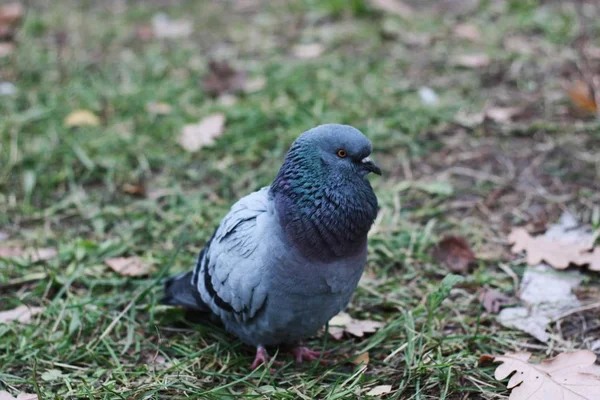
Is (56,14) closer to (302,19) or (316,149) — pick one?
(302,19)

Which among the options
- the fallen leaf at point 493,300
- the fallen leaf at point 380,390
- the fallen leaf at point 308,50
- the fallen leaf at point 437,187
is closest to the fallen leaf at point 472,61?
the fallen leaf at point 308,50

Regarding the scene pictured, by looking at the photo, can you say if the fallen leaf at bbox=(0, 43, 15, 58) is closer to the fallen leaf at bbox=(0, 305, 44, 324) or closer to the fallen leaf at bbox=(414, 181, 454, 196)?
the fallen leaf at bbox=(0, 305, 44, 324)

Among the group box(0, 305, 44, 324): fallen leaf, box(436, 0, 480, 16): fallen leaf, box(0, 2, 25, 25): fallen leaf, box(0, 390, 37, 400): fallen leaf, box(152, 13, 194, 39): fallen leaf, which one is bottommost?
box(0, 305, 44, 324): fallen leaf

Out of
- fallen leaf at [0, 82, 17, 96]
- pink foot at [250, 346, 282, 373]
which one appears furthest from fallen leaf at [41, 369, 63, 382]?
fallen leaf at [0, 82, 17, 96]

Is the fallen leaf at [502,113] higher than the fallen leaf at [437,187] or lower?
higher

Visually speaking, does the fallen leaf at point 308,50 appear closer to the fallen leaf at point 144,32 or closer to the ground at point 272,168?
the ground at point 272,168

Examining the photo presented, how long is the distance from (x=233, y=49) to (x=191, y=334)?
344 centimetres

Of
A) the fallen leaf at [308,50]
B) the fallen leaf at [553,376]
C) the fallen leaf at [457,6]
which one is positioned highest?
the fallen leaf at [457,6]

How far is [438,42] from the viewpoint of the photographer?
19.9ft

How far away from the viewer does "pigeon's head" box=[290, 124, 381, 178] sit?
2836mm

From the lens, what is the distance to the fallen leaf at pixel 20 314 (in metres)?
3.30

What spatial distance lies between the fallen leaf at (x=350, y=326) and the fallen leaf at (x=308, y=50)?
10.3ft

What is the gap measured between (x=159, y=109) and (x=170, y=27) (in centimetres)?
162

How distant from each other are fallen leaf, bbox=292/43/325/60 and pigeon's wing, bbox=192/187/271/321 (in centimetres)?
305
